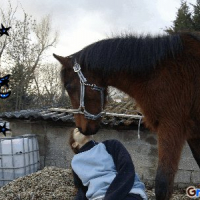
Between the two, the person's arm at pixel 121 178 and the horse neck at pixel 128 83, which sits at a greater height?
the horse neck at pixel 128 83

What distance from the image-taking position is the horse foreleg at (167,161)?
2.14 m

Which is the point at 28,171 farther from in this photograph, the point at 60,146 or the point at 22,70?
the point at 22,70

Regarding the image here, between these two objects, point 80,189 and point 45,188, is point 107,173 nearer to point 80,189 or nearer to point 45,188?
point 80,189

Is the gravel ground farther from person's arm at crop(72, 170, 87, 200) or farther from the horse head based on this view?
the horse head

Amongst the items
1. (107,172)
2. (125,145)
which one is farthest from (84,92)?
(125,145)

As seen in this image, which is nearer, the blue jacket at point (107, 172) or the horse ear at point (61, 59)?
the blue jacket at point (107, 172)

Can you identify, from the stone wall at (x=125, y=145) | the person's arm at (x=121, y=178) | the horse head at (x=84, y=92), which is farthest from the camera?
the stone wall at (x=125, y=145)

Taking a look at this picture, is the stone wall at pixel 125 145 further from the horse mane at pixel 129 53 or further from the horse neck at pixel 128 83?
the horse mane at pixel 129 53

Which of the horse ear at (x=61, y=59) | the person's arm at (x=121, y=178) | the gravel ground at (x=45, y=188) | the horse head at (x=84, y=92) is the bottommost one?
the gravel ground at (x=45, y=188)

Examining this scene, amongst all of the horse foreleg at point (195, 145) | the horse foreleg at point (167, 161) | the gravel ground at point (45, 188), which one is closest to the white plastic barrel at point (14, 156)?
the gravel ground at point (45, 188)

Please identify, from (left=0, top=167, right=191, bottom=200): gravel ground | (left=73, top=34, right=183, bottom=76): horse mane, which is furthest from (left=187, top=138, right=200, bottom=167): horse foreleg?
(left=0, top=167, right=191, bottom=200): gravel ground

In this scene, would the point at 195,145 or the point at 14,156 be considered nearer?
the point at 195,145

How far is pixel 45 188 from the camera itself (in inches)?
166

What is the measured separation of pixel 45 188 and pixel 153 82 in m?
2.68
